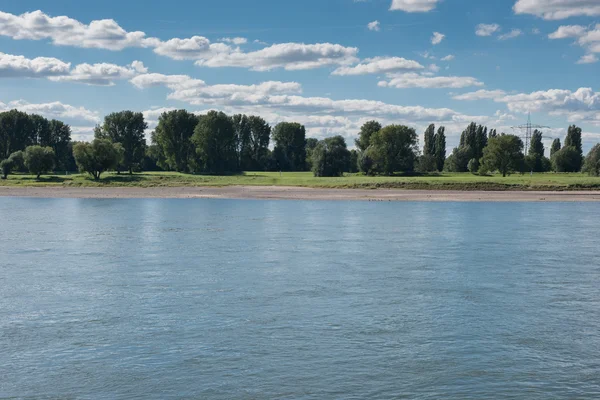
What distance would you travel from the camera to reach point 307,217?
57000 mm

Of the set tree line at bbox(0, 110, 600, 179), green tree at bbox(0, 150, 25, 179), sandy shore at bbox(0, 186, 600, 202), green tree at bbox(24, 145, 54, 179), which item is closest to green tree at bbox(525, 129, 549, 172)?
tree line at bbox(0, 110, 600, 179)

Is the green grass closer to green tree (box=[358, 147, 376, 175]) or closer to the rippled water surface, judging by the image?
green tree (box=[358, 147, 376, 175])

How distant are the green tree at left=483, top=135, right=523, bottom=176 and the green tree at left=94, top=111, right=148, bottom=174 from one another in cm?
6963

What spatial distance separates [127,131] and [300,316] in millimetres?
127613

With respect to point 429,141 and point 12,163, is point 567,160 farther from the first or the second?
point 12,163

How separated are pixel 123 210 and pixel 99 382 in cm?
5242

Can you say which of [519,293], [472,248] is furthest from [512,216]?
[519,293]

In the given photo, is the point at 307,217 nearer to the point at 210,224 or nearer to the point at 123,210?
the point at 210,224

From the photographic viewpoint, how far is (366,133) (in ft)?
500

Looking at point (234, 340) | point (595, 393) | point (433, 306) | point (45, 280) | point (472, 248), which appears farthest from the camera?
point (472, 248)

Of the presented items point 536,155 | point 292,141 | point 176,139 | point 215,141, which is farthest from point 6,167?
point 536,155

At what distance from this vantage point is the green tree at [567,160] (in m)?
144

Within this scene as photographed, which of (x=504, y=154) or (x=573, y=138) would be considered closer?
(x=504, y=154)

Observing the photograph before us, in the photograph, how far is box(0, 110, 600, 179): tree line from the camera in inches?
4577
